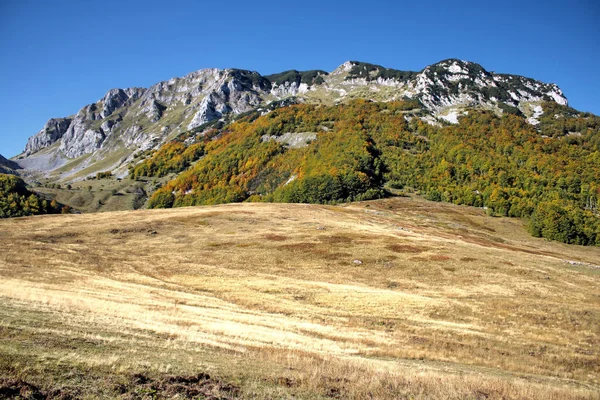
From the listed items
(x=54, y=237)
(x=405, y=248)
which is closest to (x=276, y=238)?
(x=405, y=248)

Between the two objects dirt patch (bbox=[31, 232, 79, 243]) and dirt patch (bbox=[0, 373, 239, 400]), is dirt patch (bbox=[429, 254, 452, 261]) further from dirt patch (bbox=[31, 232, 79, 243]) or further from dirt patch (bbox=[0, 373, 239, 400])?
dirt patch (bbox=[31, 232, 79, 243])

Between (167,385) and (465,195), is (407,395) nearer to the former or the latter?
(167,385)

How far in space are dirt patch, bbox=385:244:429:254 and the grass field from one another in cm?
22

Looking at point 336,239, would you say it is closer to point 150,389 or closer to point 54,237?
point 54,237

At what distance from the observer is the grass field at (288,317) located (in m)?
14.2

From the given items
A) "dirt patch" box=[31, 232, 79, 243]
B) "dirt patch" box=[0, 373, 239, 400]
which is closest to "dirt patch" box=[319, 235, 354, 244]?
"dirt patch" box=[31, 232, 79, 243]

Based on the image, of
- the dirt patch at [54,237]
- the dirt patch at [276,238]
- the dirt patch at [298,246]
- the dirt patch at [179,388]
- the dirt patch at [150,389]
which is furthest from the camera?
the dirt patch at [276,238]

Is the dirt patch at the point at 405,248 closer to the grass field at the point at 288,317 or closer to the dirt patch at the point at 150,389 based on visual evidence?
the grass field at the point at 288,317

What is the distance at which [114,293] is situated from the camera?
37938 mm

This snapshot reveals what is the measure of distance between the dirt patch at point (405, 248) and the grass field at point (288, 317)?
8.5 inches

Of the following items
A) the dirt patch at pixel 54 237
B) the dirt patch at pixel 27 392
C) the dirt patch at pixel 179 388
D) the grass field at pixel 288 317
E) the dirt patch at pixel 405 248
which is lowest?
the dirt patch at pixel 54 237

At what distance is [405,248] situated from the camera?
6856cm

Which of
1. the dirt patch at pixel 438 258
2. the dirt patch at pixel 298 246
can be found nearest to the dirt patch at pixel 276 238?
the dirt patch at pixel 298 246

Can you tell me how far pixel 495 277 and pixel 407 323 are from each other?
25.7 metres
